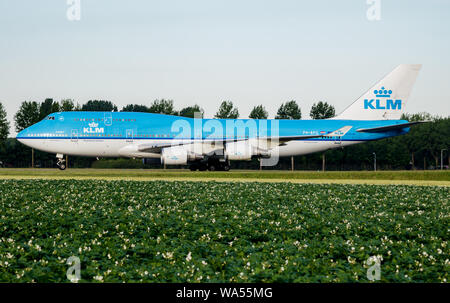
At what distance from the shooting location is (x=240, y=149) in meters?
45.2

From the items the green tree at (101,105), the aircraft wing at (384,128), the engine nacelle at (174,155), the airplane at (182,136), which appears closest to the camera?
the engine nacelle at (174,155)

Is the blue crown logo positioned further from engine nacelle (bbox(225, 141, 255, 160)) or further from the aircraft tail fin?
engine nacelle (bbox(225, 141, 255, 160))

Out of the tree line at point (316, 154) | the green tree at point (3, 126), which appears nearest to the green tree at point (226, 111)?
the tree line at point (316, 154)

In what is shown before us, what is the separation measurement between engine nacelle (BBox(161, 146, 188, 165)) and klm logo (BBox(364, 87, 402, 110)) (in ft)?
77.0

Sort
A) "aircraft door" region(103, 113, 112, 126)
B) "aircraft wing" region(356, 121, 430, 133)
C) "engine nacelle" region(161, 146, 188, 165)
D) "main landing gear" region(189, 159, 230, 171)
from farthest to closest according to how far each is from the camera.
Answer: "aircraft wing" region(356, 121, 430, 133) → "main landing gear" region(189, 159, 230, 171) → "aircraft door" region(103, 113, 112, 126) → "engine nacelle" region(161, 146, 188, 165)

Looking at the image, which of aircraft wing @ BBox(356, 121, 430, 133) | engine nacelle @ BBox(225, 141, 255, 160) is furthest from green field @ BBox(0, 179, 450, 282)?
aircraft wing @ BBox(356, 121, 430, 133)

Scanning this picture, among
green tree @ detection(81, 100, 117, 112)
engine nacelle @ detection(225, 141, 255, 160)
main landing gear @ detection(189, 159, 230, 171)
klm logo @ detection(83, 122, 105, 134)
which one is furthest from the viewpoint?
green tree @ detection(81, 100, 117, 112)

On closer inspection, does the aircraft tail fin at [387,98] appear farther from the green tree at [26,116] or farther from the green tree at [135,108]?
the green tree at [135,108]

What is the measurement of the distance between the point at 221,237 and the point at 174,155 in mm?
31626

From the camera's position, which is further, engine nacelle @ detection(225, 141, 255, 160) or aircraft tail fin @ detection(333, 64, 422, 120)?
aircraft tail fin @ detection(333, 64, 422, 120)

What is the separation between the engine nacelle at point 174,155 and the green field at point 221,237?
21.6m

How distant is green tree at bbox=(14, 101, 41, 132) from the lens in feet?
287

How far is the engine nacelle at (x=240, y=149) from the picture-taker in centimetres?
4522
